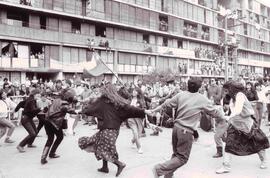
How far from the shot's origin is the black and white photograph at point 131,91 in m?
6.06

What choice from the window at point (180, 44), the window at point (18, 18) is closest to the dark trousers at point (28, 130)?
the window at point (18, 18)

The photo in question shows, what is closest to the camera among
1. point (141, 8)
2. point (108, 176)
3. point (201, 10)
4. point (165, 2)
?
point (108, 176)

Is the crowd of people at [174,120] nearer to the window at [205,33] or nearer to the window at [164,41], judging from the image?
the window at [164,41]

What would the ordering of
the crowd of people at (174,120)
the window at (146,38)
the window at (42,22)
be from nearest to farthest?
the crowd of people at (174,120) → the window at (42,22) → the window at (146,38)

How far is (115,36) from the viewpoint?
36.1 meters

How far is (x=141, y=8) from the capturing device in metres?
38.5

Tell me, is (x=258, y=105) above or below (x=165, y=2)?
below

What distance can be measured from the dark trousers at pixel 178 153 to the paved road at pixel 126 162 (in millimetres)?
1014

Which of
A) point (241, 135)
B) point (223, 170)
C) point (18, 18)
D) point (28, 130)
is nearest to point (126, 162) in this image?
point (223, 170)

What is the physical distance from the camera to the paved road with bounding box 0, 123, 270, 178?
6.13 meters

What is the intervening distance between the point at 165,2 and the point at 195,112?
3939cm

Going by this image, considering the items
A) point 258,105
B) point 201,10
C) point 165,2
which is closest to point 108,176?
point 258,105

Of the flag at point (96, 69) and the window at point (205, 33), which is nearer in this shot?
the flag at point (96, 69)

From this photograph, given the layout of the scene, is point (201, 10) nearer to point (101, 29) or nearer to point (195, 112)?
point (101, 29)
